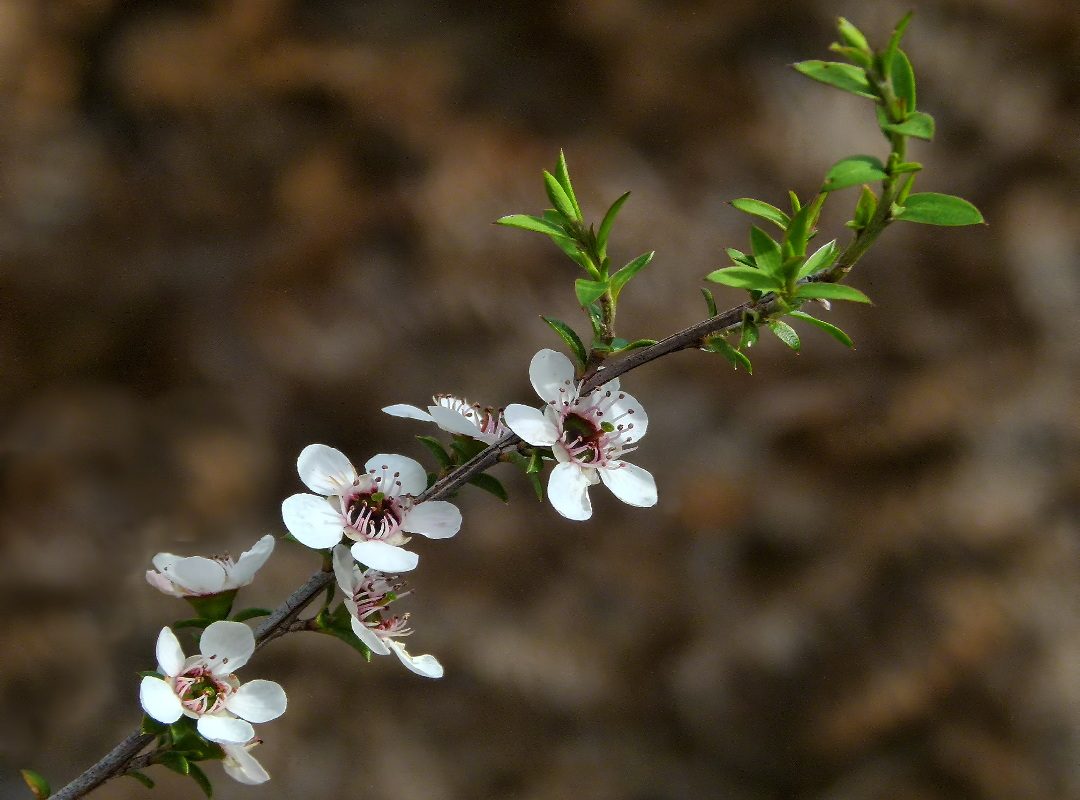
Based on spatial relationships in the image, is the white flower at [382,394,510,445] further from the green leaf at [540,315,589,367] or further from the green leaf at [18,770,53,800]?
the green leaf at [18,770,53,800]

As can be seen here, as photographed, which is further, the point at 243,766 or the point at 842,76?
the point at 243,766

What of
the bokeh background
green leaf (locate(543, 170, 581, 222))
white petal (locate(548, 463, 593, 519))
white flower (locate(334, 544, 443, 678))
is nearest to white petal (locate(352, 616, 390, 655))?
white flower (locate(334, 544, 443, 678))

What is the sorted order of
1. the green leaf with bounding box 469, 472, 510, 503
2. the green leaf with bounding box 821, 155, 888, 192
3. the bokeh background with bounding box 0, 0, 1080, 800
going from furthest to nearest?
the bokeh background with bounding box 0, 0, 1080, 800, the green leaf with bounding box 469, 472, 510, 503, the green leaf with bounding box 821, 155, 888, 192

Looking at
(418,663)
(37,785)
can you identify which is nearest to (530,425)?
(418,663)

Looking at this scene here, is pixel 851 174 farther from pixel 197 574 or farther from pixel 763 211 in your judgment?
pixel 197 574

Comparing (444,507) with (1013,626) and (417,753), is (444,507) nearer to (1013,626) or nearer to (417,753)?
(417,753)

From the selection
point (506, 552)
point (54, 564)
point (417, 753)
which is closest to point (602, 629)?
point (506, 552)

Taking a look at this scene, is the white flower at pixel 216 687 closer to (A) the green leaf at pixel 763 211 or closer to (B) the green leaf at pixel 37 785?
(B) the green leaf at pixel 37 785
